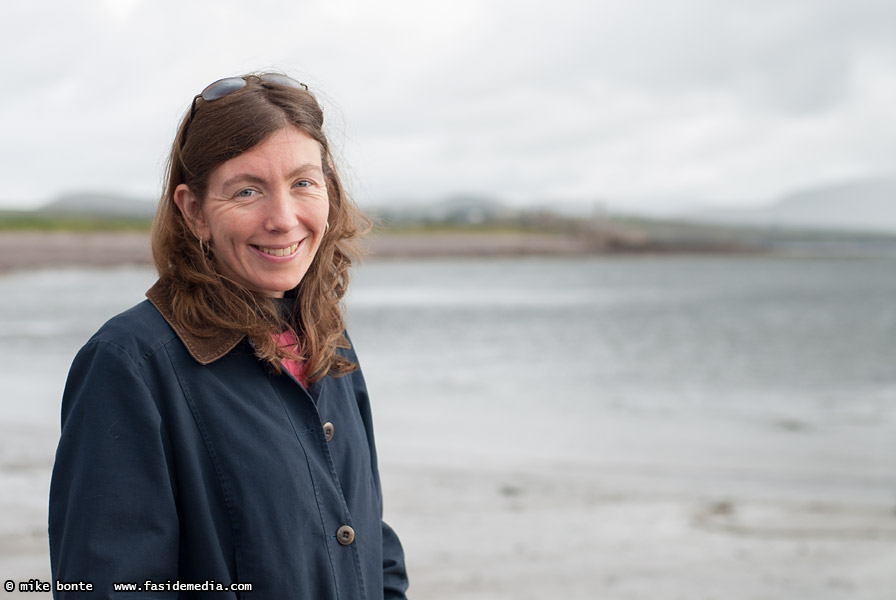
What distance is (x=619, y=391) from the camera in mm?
13891

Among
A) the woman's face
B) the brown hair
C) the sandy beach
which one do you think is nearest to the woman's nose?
the woman's face

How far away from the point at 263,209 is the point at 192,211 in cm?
17

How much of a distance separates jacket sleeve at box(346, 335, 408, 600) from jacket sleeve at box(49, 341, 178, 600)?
66 cm

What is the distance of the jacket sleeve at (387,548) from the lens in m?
2.14

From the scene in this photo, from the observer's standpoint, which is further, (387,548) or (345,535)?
(387,548)

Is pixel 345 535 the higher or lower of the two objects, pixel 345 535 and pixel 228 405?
the lower

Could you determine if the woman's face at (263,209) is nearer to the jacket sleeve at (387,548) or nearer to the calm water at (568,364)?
the jacket sleeve at (387,548)

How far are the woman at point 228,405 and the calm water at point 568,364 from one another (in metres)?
6.40

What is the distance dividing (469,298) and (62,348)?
77.0 feet

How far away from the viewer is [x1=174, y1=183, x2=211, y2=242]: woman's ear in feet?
5.96

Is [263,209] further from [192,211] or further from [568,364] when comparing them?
[568,364]

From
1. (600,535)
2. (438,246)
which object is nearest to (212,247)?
(600,535)

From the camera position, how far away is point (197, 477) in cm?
160

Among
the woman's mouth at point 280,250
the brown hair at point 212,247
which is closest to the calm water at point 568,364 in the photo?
the brown hair at point 212,247
